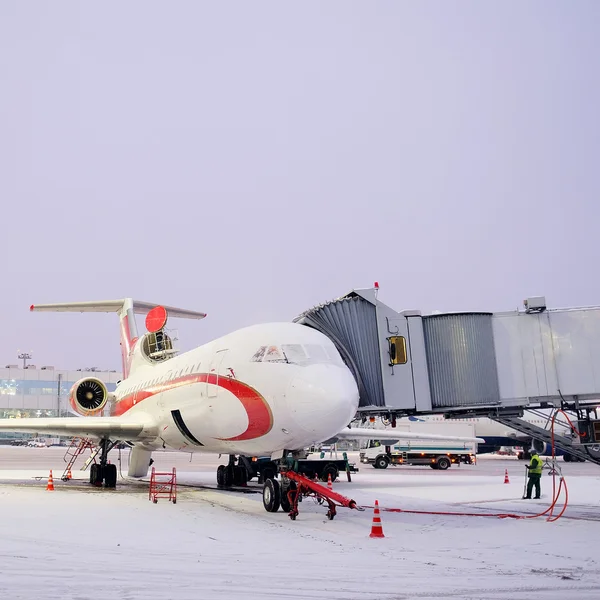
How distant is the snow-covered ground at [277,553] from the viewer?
739 cm

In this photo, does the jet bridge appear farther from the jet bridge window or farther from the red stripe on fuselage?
the red stripe on fuselage

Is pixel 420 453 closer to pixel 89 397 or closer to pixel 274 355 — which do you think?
pixel 89 397

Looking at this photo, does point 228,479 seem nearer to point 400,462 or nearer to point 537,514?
point 537,514

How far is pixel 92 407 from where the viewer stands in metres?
25.3

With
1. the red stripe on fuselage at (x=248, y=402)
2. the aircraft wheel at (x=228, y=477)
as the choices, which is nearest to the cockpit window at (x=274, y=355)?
the red stripe on fuselage at (x=248, y=402)

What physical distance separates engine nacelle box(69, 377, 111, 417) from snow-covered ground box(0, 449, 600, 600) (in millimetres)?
7739

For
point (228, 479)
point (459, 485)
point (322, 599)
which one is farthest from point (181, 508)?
point (459, 485)

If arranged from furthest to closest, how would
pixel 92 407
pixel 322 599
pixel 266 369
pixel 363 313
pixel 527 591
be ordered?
pixel 92 407 → pixel 363 313 → pixel 266 369 → pixel 527 591 → pixel 322 599

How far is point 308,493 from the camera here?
14180 mm

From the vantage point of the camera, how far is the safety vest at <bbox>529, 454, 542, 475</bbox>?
61.6 feet

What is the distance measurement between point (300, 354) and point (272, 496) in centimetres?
303

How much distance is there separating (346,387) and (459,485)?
47.1 ft

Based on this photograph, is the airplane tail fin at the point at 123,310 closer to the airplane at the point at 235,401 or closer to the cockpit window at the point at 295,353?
the airplane at the point at 235,401

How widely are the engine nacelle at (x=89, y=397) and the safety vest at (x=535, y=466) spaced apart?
14556 mm
